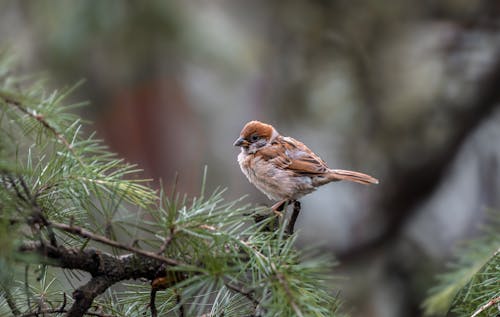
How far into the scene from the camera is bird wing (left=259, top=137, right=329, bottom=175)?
3.70 metres

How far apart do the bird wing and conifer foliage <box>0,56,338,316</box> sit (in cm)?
175

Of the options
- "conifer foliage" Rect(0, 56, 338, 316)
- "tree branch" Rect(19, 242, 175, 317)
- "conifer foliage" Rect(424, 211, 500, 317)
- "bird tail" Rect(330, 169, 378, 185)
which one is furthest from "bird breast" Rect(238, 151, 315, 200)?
"tree branch" Rect(19, 242, 175, 317)

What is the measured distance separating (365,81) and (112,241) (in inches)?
185

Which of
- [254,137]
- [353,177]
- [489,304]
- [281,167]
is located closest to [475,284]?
[489,304]

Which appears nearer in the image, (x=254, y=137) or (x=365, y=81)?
(x=254, y=137)

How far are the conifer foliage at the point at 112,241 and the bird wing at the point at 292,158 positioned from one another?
175 centimetres

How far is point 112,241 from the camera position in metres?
1.63

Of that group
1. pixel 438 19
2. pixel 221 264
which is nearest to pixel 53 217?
pixel 221 264

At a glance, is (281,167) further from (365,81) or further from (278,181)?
(365,81)

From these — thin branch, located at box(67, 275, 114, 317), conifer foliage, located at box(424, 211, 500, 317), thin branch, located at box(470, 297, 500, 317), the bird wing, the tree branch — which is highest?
the bird wing

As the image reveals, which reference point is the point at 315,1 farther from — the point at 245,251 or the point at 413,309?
the point at 245,251

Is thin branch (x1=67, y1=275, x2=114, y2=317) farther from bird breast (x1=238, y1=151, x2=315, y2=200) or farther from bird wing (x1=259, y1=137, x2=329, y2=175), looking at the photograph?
bird wing (x1=259, y1=137, x2=329, y2=175)

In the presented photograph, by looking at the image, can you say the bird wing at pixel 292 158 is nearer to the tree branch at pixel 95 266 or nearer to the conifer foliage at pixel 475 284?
the conifer foliage at pixel 475 284

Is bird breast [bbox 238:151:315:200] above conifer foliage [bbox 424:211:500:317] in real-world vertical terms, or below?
above
